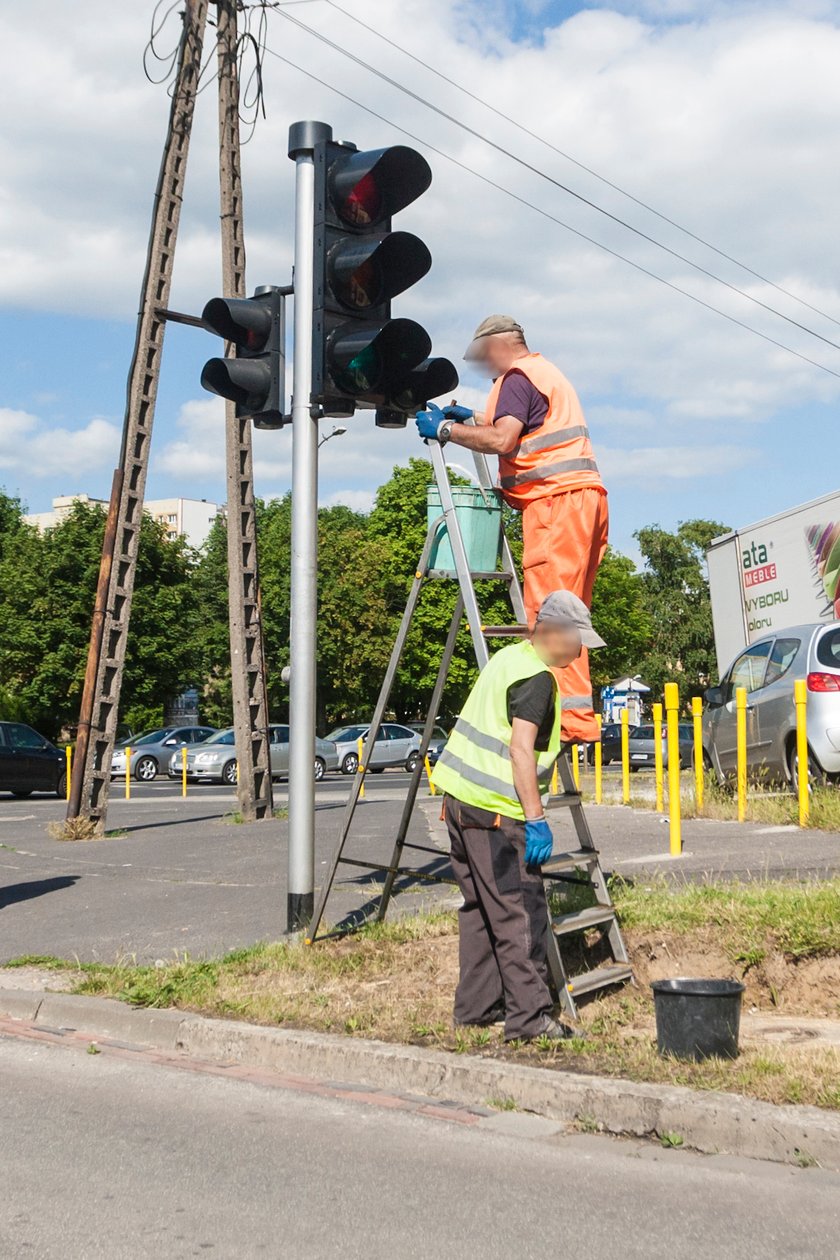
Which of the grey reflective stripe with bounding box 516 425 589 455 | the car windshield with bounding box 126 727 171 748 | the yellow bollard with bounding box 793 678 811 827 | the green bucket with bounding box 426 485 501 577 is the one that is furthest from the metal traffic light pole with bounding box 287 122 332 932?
the car windshield with bounding box 126 727 171 748

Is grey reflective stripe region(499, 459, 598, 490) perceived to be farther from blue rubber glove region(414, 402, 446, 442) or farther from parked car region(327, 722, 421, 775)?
parked car region(327, 722, 421, 775)

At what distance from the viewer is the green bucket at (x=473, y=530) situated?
6.80 metres

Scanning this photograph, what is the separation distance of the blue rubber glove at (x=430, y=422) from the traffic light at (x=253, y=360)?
3.71ft

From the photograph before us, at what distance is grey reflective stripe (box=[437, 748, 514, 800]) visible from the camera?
18.3 ft

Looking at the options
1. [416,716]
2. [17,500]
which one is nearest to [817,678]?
[17,500]

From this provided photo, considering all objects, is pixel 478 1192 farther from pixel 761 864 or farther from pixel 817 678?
pixel 817 678

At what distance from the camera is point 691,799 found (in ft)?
47.0

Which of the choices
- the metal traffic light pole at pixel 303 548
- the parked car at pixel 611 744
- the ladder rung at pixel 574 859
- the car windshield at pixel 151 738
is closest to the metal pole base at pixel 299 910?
the metal traffic light pole at pixel 303 548

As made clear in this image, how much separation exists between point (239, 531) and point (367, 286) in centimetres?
933

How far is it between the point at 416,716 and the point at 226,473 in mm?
56651

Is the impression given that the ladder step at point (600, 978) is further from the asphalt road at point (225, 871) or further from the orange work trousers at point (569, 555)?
the orange work trousers at point (569, 555)

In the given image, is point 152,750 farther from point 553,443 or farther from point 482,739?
point 482,739

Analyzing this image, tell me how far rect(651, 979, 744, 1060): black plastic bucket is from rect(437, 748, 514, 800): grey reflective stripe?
38.4 inches

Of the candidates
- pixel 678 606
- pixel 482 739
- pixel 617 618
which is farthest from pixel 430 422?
pixel 678 606
